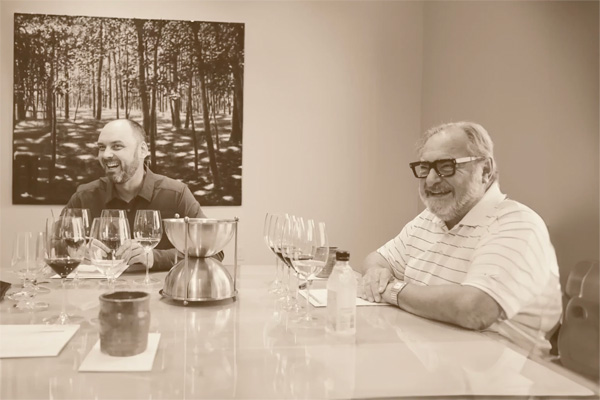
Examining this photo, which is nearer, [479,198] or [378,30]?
[479,198]

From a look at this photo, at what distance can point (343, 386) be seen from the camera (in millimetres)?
881

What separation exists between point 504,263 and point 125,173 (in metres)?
2.25

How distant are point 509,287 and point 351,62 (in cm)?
253

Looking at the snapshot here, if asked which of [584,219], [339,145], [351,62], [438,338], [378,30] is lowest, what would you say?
[438,338]

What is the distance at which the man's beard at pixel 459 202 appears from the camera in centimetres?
194

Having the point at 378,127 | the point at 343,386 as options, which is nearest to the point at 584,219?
the point at 343,386

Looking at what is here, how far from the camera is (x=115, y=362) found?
0.94 metres

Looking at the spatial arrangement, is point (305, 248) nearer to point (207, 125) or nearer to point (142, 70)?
point (207, 125)

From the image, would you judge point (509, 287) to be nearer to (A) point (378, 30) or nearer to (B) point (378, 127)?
(B) point (378, 127)

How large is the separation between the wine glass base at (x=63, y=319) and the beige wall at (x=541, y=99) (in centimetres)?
152

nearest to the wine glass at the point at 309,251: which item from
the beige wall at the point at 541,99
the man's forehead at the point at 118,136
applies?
the beige wall at the point at 541,99

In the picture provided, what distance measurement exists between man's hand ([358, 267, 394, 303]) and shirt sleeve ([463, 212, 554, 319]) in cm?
24

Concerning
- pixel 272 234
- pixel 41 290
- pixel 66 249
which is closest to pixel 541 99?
pixel 272 234

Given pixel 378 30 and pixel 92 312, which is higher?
pixel 378 30
